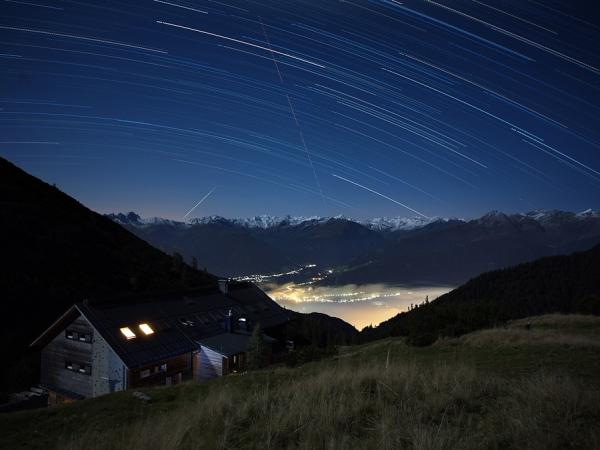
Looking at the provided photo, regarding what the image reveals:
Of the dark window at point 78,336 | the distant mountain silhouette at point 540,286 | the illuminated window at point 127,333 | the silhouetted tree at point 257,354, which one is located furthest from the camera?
the distant mountain silhouette at point 540,286

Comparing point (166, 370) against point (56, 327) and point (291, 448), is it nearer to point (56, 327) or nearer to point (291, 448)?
point (56, 327)

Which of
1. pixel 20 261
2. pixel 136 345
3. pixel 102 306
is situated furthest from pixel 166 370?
pixel 20 261

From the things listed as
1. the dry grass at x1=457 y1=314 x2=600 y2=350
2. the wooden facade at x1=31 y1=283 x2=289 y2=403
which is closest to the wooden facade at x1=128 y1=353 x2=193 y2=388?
the wooden facade at x1=31 y1=283 x2=289 y2=403

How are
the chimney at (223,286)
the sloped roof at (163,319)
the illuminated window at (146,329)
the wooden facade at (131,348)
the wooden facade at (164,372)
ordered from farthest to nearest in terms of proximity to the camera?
the chimney at (223,286)
the illuminated window at (146,329)
the sloped roof at (163,319)
the wooden facade at (131,348)
the wooden facade at (164,372)

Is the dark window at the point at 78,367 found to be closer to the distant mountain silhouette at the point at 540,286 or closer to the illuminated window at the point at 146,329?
the illuminated window at the point at 146,329

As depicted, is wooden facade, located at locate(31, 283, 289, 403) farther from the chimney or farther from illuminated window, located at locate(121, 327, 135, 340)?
the chimney

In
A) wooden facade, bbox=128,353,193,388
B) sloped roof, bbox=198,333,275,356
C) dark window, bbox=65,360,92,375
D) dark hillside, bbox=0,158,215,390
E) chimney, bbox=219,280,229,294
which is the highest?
dark hillside, bbox=0,158,215,390

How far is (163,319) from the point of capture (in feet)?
147

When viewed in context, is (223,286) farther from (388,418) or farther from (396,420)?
(388,418)

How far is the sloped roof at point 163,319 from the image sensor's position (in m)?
38.9

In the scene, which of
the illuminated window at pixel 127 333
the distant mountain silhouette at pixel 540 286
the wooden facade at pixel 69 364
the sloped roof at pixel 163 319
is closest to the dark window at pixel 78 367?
the wooden facade at pixel 69 364

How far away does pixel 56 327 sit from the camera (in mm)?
41594

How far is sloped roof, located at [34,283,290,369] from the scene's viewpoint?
128 feet

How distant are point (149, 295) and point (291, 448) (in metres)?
46.5
